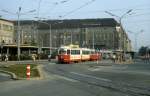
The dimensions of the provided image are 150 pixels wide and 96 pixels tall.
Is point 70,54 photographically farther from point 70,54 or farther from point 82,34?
point 82,34

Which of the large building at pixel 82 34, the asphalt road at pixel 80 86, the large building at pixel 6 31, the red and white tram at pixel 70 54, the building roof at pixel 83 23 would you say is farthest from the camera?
the building roof at pixel 83 23

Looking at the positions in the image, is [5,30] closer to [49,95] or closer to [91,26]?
[91,26]

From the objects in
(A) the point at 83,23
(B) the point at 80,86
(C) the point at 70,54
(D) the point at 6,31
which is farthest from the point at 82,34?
(B) the point at 80,86

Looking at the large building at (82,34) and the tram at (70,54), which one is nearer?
the tram at (70,54)

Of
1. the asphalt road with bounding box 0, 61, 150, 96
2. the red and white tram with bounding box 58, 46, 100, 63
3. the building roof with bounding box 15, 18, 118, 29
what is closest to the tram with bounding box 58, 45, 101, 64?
the red and white tram with bounding box 58, 46, 100, 63

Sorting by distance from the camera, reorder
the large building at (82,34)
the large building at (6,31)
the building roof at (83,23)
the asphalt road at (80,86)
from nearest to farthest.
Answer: the asphalt road at (80,86)
the large building at (6,31)
the large building at (82,34)
the building roof at (83,23)

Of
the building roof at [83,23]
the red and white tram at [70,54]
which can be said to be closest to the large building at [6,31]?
the building roof at [83,23]

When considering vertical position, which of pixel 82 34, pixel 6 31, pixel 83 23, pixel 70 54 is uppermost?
pixel 83 23

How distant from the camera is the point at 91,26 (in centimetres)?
18512

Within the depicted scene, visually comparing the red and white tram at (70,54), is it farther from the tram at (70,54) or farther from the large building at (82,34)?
the large building at (82,34)

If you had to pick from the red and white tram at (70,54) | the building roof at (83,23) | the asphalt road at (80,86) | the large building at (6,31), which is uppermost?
the building roof at (83,23)

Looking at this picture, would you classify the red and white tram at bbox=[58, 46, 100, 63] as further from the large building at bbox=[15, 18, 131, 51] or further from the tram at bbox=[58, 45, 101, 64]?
the large building at bbox=[15, 18, 131, 51]

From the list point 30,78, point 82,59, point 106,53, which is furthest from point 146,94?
point 106,53

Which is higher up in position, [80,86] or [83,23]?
[83,23]
